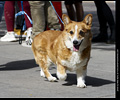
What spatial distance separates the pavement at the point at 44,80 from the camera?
19.4 ft

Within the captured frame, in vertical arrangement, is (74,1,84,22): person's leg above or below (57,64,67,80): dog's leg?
above

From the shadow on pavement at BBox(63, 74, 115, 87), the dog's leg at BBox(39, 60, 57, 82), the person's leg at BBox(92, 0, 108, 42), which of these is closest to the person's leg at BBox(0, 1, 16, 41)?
the person's leg at BBox(92, 0, 108, 42)

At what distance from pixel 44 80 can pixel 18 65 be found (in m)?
1.56

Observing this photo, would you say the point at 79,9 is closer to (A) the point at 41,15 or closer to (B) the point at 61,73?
(A) the point at 41,15

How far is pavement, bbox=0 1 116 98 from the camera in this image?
591 centimetres

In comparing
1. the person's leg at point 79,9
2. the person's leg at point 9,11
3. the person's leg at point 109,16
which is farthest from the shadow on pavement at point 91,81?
the person's leg at point 79,9

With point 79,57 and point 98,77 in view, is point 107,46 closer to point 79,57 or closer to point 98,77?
point 98,77

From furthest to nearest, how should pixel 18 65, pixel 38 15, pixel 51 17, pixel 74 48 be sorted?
1. pixel 51 17
2. pixel 38 15
3. pixel 18 65
4. pixel 74 48

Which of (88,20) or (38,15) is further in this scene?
(38,15)

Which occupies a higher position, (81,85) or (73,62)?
(73,62)

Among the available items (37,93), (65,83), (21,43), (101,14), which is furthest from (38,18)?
(37,93)

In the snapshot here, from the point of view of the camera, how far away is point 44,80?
701cm

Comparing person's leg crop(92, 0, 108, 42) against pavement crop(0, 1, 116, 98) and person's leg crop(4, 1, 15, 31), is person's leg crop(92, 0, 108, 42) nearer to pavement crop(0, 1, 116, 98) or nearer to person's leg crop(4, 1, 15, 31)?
pavement crop(0, 1, 116, 98)

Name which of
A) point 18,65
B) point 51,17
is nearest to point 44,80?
point 18,65
